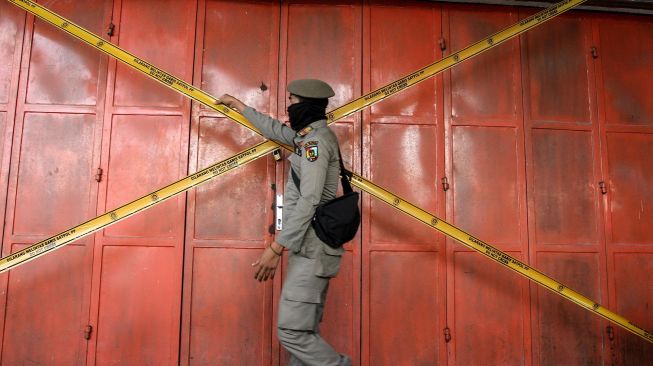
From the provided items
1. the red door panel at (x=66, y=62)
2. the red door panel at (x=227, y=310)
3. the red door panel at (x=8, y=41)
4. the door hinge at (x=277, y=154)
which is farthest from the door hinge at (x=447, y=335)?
the red door panel at (x=8, y=41)

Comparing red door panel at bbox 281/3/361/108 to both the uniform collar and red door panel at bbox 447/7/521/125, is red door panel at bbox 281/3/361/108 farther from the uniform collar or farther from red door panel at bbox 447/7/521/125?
the uniform collar

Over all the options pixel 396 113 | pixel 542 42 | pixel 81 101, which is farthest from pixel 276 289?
pixel 542 42

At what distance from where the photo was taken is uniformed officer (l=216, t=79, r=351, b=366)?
249 centimetres

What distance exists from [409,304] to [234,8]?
2668mm

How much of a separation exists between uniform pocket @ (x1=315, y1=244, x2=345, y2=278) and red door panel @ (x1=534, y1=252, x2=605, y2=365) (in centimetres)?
190

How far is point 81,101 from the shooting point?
11.5 ft

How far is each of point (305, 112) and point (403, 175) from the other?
1.20m

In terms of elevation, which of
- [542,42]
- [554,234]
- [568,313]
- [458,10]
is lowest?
[568,313]

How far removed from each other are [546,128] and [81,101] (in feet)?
11.9

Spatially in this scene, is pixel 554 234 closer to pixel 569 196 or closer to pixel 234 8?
pixel 569 196

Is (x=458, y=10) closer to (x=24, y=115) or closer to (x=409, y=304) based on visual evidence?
(x=409, y=304)

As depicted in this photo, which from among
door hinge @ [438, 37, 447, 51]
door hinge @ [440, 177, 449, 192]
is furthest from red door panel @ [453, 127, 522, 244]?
door hinge @ [438, 37, 447, 51]

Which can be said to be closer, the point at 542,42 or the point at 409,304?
the point at 409,304

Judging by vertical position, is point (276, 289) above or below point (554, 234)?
below
